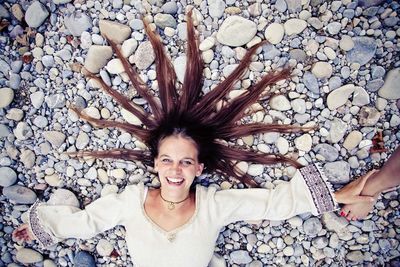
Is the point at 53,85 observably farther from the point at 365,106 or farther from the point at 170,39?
the point at 365,106

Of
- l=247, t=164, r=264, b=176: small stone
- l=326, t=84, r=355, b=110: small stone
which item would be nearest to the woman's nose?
l=247, t=164, r=264, b=176: small stone

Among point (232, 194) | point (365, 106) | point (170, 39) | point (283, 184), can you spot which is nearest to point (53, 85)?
point (170, 39)

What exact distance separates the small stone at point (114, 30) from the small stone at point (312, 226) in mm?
1579

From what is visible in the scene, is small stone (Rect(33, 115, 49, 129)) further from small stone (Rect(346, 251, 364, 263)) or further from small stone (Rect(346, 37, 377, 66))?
small stone (Rect(346, 251, 364, 263))

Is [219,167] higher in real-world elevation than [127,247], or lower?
higher

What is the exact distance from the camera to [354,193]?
222 centimetres

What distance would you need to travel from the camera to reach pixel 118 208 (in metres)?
2.27

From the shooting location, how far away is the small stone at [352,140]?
7.46ft

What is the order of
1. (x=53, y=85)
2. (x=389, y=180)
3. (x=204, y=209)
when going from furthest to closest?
(x=53, y=85)
(x=204, y=209)
(x=389, y=180)

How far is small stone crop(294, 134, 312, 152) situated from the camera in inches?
89.8

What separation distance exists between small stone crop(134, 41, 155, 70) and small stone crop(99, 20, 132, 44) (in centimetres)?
11

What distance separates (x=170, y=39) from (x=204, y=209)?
1.02m

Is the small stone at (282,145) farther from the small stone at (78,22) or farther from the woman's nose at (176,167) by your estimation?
the small stone at (78,22)

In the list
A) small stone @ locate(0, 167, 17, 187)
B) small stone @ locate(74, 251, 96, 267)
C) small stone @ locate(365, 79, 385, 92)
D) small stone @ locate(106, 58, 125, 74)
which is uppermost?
→ small stone @ locate(106, 58, 125, 74)
